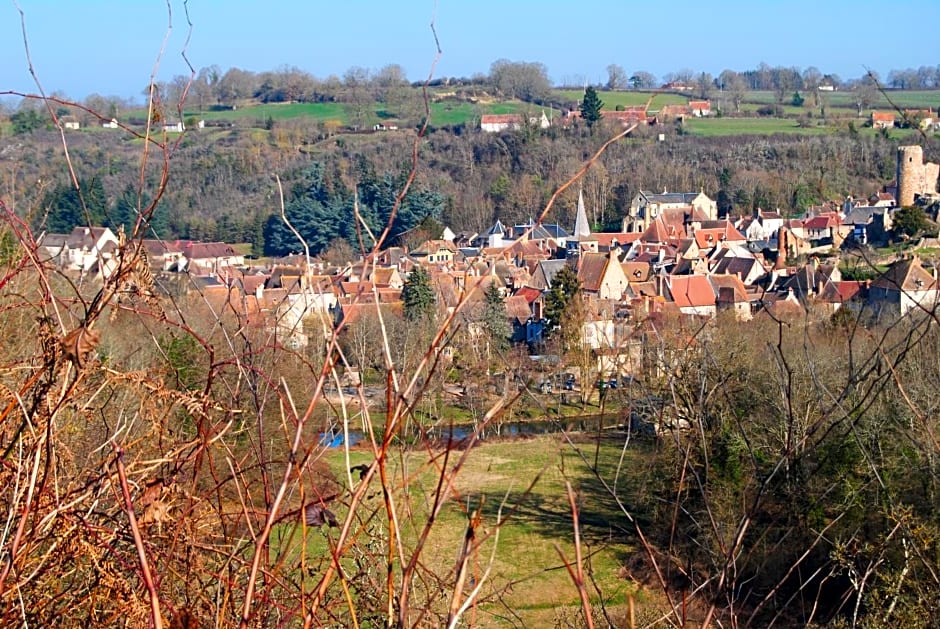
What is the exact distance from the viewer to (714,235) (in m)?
38.2

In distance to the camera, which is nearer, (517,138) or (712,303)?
(712,303)

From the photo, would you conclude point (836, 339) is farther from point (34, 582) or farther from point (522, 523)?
point (34, 582)

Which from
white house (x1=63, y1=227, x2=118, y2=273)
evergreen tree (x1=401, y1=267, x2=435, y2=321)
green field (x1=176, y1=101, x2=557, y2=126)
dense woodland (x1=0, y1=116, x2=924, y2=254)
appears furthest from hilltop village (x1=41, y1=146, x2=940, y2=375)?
green field (x1=176, y1=101, x2=557, y2=126)

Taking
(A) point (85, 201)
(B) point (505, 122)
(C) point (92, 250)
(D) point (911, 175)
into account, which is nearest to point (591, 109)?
(B) point (505, 122)

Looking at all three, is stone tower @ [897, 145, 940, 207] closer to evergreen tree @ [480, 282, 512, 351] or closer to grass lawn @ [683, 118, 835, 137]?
grass lawn @ [683, 118, 835, 137]

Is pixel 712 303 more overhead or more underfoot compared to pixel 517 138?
more underfoot

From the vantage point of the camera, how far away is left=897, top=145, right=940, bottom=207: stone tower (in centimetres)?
3794

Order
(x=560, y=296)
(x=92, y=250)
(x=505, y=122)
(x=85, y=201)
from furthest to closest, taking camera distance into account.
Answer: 1. (x=505, y=122)
2. (x=560, y=296)
3. (x=85, y=201)
4. (x=92, y=250)

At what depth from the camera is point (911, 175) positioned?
124 ft

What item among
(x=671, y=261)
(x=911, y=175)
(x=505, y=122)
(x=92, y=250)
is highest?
(x=505, y=122)

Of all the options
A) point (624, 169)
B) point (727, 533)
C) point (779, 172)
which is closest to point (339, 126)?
point (624, 169)

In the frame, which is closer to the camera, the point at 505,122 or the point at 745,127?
the point at 745,127

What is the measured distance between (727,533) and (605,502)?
4611 millimetres

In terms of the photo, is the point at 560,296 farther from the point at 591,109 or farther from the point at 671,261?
the point at 591,109
